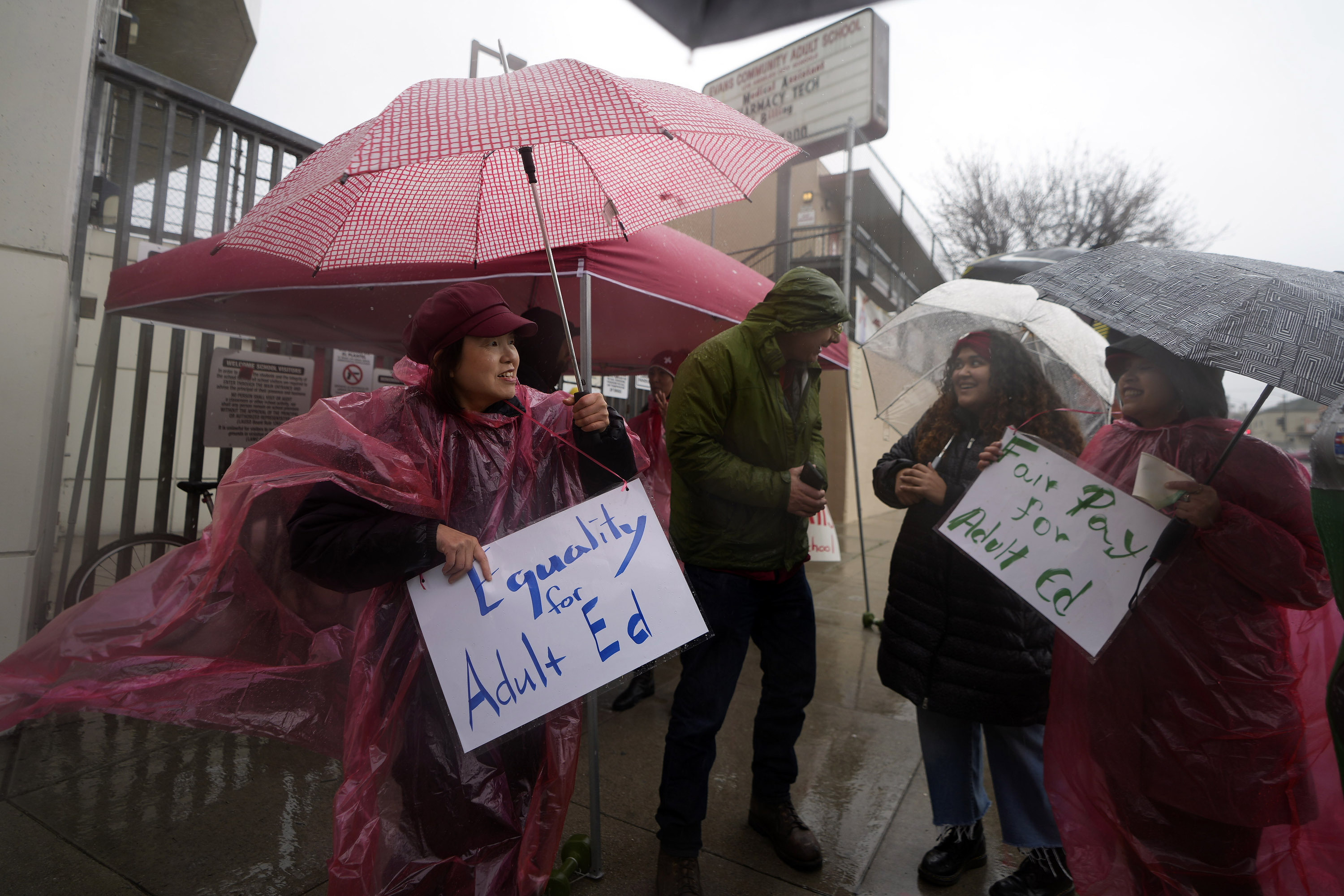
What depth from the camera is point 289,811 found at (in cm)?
245

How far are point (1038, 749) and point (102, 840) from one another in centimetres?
293

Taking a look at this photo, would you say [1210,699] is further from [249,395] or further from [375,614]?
[249,395]

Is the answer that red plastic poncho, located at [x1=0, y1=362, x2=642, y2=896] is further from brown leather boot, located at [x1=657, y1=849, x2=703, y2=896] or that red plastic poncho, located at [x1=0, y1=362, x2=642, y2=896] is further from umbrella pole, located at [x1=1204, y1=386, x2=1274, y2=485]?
umbrella pole, located at [x1=1204, y1=386, x2=1274, y2=485]

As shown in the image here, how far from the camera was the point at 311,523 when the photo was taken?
1445 millimetres

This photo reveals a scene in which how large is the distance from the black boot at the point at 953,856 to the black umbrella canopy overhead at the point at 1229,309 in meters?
1.56

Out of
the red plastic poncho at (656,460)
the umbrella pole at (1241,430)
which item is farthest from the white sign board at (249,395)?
the umbrella pole at (1241,430)

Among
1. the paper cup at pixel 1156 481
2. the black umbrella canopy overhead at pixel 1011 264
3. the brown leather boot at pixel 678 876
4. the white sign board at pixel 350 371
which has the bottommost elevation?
the brown leather boot at pixel 678 876

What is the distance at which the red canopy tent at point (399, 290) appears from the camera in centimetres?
286

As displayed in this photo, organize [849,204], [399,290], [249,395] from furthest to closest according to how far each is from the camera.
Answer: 1. [849,204]
2. [249,395]
3. [399,290]

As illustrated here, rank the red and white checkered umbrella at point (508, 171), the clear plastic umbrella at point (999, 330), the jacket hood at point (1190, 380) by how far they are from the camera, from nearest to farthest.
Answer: the red and white checkered umbrella at point (508, 171) < the jacket hood at point (1190, 380) < the clear plastic umbrella at point (999, 330)

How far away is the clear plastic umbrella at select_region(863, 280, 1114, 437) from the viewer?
8.41 ft

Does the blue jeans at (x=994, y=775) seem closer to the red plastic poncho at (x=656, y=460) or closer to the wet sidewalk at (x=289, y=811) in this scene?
the wet sidewalk at (x=289, y=811)

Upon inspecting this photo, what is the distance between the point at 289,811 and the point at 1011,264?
415cm

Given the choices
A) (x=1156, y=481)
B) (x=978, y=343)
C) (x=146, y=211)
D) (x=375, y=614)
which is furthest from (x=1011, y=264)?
(x=146, y=211)
